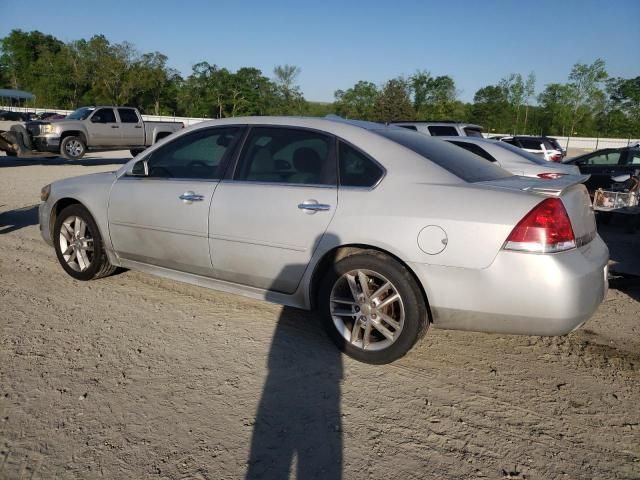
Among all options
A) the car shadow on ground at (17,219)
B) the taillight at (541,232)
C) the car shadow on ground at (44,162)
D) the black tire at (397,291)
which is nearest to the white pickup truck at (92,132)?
the car shadow on ground at (44,162)

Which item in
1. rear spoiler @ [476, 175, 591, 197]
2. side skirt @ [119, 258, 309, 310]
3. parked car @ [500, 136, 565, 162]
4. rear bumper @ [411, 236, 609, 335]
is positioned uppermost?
parked car @ [500, 136, 565, 162]

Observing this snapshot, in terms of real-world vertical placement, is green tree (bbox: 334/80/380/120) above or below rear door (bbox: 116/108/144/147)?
above

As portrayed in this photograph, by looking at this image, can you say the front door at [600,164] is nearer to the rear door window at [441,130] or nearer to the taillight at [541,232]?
the rear door window at [441,130]

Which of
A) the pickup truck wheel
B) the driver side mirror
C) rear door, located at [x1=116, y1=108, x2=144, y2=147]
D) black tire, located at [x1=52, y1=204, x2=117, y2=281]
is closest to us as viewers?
the driver side mirror

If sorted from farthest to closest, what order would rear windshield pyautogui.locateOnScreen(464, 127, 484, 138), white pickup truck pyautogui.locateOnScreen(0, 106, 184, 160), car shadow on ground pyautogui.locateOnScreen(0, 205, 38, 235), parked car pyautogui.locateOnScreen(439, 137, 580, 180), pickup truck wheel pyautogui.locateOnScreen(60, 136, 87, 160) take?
pickup truck wheel pyautogui.locateOnScreen(60, 136, 87, 160) < white pickup truck pyautogui.locateOnScreen(0, 106, 184, 160) < rear windshield pyautogui.locateOnScreen(464, 127, 484, 138) < parked car pyautogui.locateOnScreen(439, 137, 580, 180) < car shadow on ground pyautogui.locateOnScreen(0, 205, 38, 235)

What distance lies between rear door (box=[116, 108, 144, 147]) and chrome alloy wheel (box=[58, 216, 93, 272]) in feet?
43.9

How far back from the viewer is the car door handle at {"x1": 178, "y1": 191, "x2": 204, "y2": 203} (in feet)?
11.9

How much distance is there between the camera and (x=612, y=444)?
93.5 inches

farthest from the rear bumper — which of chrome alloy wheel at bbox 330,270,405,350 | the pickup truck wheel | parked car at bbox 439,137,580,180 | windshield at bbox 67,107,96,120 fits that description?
windshield at bbox 67,107,96,120

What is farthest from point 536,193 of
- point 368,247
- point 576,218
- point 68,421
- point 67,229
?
point 67,229

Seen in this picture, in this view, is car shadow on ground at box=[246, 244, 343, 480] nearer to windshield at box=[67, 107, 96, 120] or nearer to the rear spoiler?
the rear spoiler

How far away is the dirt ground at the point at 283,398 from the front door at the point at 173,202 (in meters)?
0.47

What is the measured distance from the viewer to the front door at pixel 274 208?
126 inches

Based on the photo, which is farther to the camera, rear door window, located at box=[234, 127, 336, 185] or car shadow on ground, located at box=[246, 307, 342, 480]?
rear door window, located at box=[234, 127, 336, 185]
